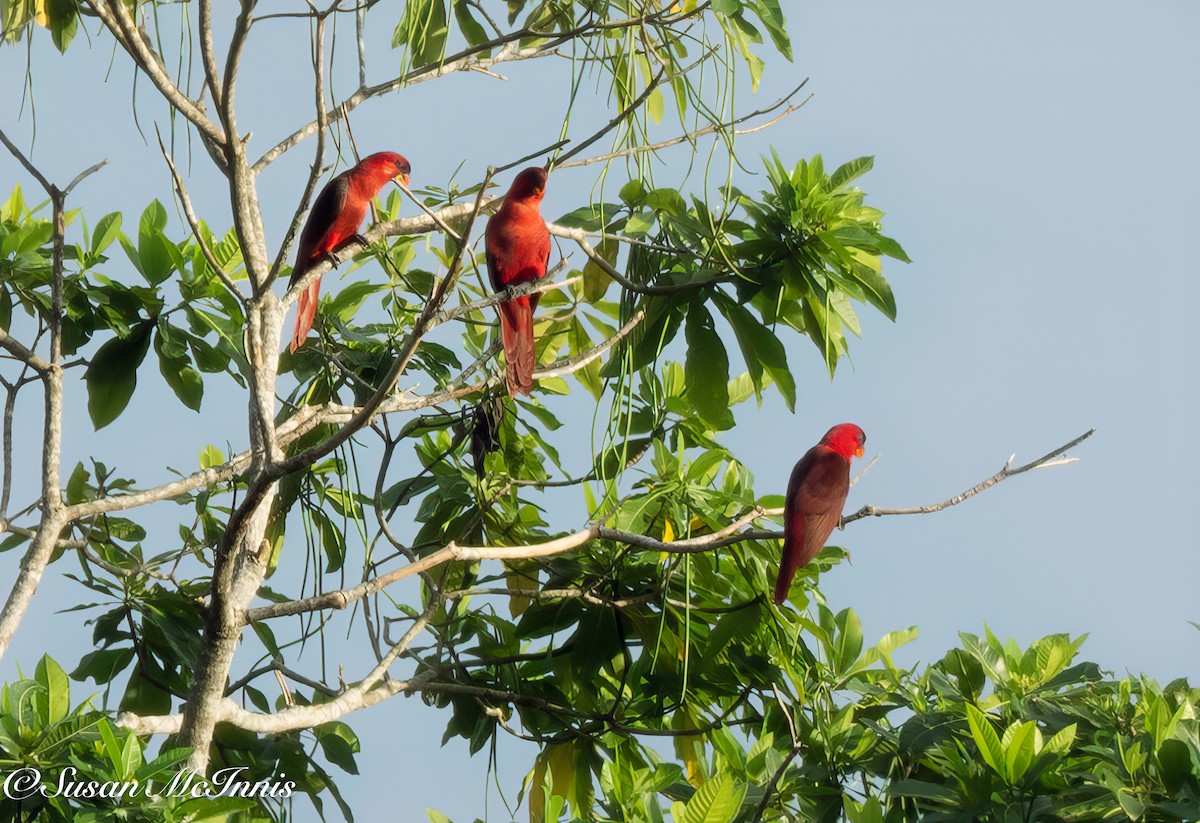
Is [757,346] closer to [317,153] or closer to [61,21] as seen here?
[317,153]

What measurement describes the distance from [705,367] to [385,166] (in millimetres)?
1394

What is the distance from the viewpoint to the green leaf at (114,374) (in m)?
3.04

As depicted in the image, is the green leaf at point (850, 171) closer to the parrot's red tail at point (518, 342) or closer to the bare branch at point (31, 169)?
the parrot's red tail at point (518, 342)

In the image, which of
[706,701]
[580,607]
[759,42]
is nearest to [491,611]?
[580,607]

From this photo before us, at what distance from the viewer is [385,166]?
3.77m

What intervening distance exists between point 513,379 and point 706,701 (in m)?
1.02

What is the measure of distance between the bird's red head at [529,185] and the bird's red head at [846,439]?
1.13 metres

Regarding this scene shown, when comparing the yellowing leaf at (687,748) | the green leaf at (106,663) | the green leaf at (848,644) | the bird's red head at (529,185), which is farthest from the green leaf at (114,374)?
the green leaf at (848,644)

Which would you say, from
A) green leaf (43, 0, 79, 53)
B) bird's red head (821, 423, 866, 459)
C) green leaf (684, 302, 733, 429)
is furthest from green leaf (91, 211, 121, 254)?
bird's red head (821, 423, 866, 459)

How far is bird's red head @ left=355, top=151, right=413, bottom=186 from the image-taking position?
371 cm

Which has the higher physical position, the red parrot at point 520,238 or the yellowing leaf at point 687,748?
the red parrot at point 520,238

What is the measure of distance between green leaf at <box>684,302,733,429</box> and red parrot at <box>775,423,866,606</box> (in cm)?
31

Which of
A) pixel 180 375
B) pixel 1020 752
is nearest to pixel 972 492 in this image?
pixel 1020 752

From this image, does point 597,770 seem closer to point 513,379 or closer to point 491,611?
point 491,611
